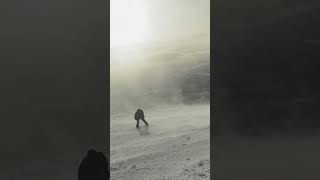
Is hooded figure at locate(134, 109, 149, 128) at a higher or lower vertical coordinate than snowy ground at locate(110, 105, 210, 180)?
higher

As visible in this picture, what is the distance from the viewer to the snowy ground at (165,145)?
7.56 feet

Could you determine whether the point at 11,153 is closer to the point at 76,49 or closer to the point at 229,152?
the point at 76,49

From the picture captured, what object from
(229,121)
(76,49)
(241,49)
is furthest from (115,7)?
(229,121)

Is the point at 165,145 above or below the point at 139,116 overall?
below

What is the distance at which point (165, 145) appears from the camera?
2.32 m

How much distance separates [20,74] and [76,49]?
320 millimetres

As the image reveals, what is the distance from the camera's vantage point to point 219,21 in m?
2.35

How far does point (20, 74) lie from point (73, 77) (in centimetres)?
27

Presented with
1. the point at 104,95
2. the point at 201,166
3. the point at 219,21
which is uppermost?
the point at 219,21

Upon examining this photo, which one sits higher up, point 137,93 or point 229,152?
point 137,93

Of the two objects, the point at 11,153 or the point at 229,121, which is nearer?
the point at 11,153

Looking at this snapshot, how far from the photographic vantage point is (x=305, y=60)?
7.73ft

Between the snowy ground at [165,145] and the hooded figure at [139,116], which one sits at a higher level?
the hooded figure at [139,116]

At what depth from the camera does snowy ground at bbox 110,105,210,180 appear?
2305 mm
